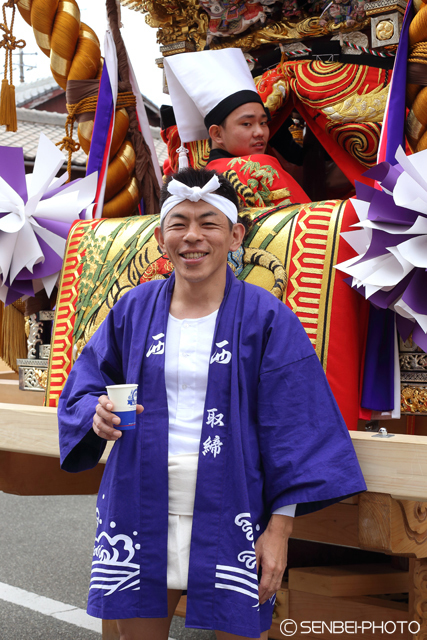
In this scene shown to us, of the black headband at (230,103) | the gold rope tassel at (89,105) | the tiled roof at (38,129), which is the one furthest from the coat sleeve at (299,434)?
the tiled roof at (38,129)

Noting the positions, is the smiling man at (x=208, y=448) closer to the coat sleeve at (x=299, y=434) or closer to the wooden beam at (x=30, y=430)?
the coat sleeve at (x=299, y=434)

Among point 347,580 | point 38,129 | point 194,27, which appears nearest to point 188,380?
point 347,580

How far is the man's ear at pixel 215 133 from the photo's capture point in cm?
268

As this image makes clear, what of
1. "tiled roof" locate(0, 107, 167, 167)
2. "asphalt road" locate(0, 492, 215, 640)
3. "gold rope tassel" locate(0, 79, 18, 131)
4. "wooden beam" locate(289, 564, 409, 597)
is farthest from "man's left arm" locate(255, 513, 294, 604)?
"tiled roof" locate(0, 107, 167, 167)

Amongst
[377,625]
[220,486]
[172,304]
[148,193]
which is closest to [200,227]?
[172,304]

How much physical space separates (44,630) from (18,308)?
52.4 inches

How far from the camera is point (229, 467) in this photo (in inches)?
55.4

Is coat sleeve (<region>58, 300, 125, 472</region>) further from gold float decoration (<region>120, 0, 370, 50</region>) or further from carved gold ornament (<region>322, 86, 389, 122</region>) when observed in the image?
gold float decoration (<region>120, 0, 370, 50</region>)

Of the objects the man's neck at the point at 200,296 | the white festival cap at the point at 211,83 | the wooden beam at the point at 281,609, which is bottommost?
the wooden beam at the point at 281,609

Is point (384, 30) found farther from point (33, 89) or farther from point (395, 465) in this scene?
point (33, 89)

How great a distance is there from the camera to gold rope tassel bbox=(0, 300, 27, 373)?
9.64 ft

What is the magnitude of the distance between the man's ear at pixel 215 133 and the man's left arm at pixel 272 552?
1725 millimetres

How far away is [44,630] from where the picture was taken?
2736mm

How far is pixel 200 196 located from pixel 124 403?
49 cm
